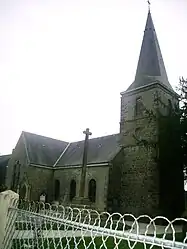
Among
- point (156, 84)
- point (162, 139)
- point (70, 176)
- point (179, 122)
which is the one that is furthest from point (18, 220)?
point (70, 176)

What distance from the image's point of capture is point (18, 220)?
14.4 feet

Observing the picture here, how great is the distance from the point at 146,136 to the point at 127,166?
312 centimetres

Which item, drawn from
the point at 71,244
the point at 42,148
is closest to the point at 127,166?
the point at 42,148

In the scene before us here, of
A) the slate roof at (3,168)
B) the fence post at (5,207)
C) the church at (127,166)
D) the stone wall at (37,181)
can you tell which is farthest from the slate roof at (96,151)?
the fence post at (5,207)

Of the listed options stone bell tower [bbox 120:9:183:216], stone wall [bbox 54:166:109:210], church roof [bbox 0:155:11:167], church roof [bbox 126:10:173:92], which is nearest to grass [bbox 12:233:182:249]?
stone bell tower [bbox 120:9:183:216]

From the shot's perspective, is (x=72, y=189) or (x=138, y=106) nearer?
(x=138, y=106)

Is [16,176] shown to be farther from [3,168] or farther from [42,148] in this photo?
[3,168]

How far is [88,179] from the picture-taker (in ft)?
77.0

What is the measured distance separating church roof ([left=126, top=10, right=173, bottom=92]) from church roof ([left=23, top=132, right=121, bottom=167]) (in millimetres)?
5805

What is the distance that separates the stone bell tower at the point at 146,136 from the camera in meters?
20.2

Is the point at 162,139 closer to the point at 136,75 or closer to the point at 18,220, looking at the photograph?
the point at 136,75

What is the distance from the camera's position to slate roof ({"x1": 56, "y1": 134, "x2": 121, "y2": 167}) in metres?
23.1

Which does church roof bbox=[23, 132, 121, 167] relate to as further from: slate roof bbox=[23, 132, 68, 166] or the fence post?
the fence post

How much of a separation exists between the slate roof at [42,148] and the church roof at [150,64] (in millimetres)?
11551
